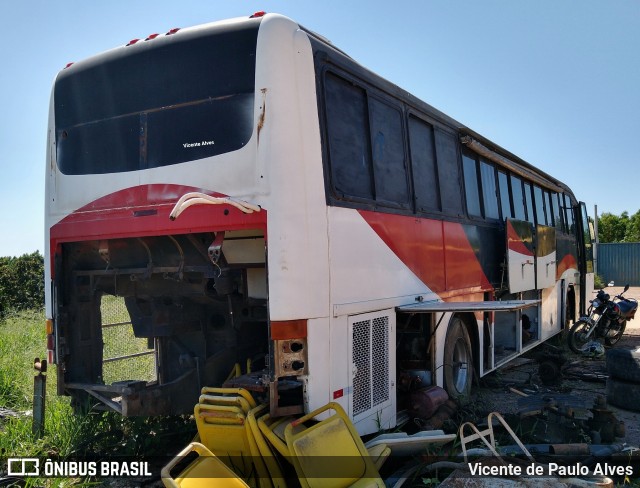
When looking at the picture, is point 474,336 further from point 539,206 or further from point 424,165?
point 539,206

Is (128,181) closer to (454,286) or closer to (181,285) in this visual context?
(181,285)

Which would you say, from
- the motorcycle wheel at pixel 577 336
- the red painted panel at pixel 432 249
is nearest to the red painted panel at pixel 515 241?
the red painted panel at pixel 432 249

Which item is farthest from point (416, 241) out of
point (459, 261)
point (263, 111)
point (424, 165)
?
point (263, 111)

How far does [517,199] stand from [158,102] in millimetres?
6433

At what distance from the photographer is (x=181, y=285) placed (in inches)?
199

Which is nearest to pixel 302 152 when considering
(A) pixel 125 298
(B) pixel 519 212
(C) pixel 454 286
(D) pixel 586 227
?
(A) pixel 125 298

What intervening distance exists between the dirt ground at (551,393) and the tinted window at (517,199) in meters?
2.42

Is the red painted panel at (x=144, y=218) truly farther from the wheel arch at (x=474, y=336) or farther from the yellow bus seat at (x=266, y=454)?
the wheel arch at (x=474, y=336)

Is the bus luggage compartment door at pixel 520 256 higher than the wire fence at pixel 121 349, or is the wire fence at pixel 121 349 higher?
the bus luggage compartment door at pixel 520 256

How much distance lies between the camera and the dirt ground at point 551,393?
5277 millimetres

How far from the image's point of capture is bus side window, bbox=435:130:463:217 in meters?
6.42

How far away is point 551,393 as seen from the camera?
23.3 ft

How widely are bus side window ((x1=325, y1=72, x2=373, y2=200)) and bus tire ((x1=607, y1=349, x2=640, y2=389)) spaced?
3.62 meters

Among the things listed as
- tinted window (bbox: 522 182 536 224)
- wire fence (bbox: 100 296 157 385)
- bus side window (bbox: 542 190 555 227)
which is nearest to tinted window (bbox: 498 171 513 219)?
tinted window (bbox: 522 182 536 224)
